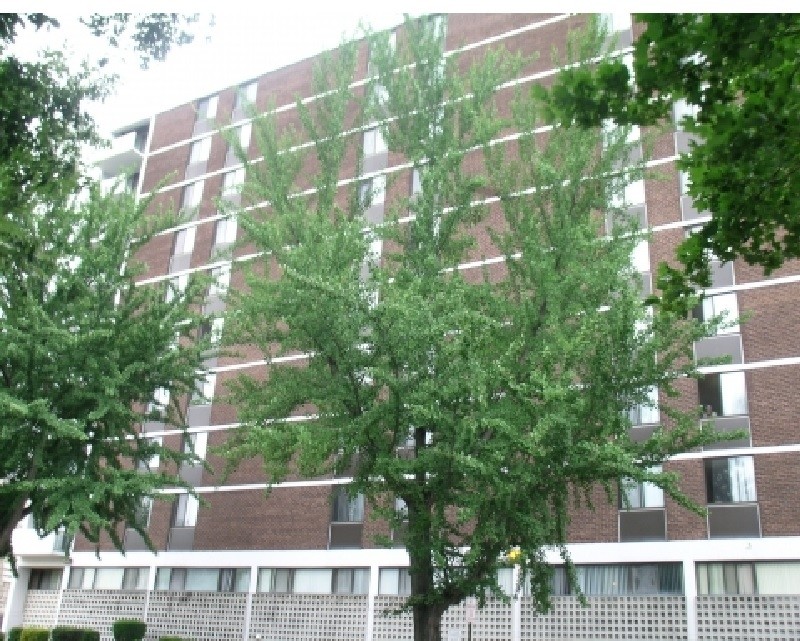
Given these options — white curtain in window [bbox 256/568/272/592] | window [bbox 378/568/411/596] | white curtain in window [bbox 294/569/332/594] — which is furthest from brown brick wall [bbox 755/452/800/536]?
white curtain in window [bbox 256/568/272/592]

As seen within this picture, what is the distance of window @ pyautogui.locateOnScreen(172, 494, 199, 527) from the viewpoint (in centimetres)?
2850

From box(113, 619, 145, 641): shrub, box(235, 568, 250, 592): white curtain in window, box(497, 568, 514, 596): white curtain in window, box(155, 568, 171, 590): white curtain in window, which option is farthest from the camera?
box(155, 568, 171, 590): white curtain in window

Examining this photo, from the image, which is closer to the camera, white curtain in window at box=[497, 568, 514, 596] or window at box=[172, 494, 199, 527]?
white curtain in window at box=[497, 568, 514, 596]

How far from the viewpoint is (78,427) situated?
1659cm

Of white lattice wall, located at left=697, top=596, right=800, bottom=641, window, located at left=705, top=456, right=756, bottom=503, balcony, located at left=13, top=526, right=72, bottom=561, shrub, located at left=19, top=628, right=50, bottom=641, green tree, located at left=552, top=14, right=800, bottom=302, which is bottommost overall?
shrub, located at left=19, top=628, right=50, bottom=641

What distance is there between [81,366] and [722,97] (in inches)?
589

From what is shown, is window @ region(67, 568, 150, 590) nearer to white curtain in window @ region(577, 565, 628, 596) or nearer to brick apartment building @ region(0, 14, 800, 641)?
brick apartment building @ region(0, 14, 800, 641)

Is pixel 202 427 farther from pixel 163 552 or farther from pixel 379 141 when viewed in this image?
pixel 379 141

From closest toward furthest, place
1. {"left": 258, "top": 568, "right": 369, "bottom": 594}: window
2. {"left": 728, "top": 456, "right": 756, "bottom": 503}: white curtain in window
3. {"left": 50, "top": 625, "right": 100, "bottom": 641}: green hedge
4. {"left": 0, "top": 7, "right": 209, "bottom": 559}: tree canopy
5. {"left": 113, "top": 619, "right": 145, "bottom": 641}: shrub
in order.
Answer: {"left": 0, "top": 7, "right": 209, "bottom": 559}: tree canopy, {"left": 728, "top": 456, "right": 756, "bottom": 503}: white curtain in window, {"left": 258, "top": 568, "right": 369, "bottom": 594}: window, {"left": 113, "top": 619, "right": 145, "bottom": 641}: shrub, {"left": 50, "top": 625, "right": 100, "bottom": 641}: green hedge

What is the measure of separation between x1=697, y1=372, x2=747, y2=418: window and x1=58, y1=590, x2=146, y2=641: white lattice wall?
59.6ft

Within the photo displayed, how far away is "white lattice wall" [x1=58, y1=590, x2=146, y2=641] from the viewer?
→ 26266mm

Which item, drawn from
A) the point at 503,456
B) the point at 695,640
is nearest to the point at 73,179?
the point at 503,456

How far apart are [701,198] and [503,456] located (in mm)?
7165

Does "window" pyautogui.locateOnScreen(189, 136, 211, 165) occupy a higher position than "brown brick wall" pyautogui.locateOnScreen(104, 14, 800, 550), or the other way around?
"window" pyautogui.locateOnScreen(189, 136, 211, 165)
